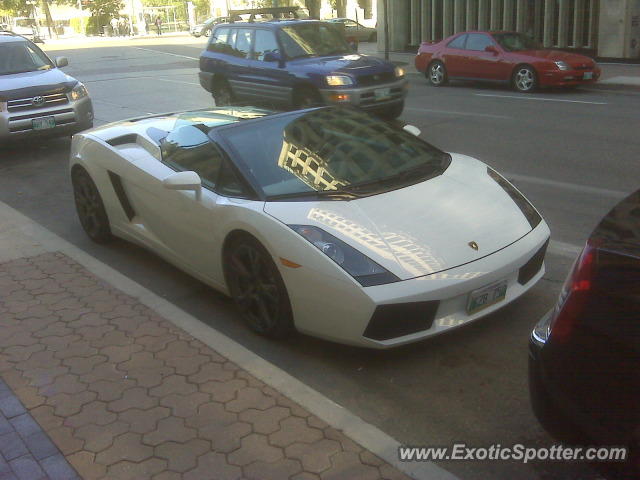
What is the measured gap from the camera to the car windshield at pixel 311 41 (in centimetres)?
1328

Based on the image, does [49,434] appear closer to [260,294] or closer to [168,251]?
[260,294]

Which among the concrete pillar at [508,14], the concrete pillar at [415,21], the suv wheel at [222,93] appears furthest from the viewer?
the concrete pillar at [415,21]

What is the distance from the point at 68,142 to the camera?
1253 cm

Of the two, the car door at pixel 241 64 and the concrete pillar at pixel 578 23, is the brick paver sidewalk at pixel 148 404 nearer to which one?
the car door at pixel 241 64

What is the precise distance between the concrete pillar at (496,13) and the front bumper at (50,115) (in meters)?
18.5

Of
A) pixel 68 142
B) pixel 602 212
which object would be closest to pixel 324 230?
pixel 602 212

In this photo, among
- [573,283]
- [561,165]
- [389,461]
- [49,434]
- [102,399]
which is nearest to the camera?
[573,283]

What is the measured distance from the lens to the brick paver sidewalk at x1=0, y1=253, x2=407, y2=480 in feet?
11.0

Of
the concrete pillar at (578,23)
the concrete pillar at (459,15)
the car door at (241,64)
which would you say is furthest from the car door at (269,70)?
the concrete pillar at (459,15)

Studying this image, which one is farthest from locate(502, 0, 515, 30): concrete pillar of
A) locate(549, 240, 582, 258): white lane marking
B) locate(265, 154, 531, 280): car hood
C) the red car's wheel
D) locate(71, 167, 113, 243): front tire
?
locate(265, 154, 531, 280): car hood

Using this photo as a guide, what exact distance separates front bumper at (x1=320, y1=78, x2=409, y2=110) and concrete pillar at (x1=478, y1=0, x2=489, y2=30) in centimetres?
1575

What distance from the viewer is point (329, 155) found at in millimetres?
4988

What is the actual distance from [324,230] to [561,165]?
18.4 feet

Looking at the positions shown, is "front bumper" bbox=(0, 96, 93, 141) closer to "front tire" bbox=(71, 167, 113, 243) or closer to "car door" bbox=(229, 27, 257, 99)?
"car door" bbox=(229, 27, 257, 99)
